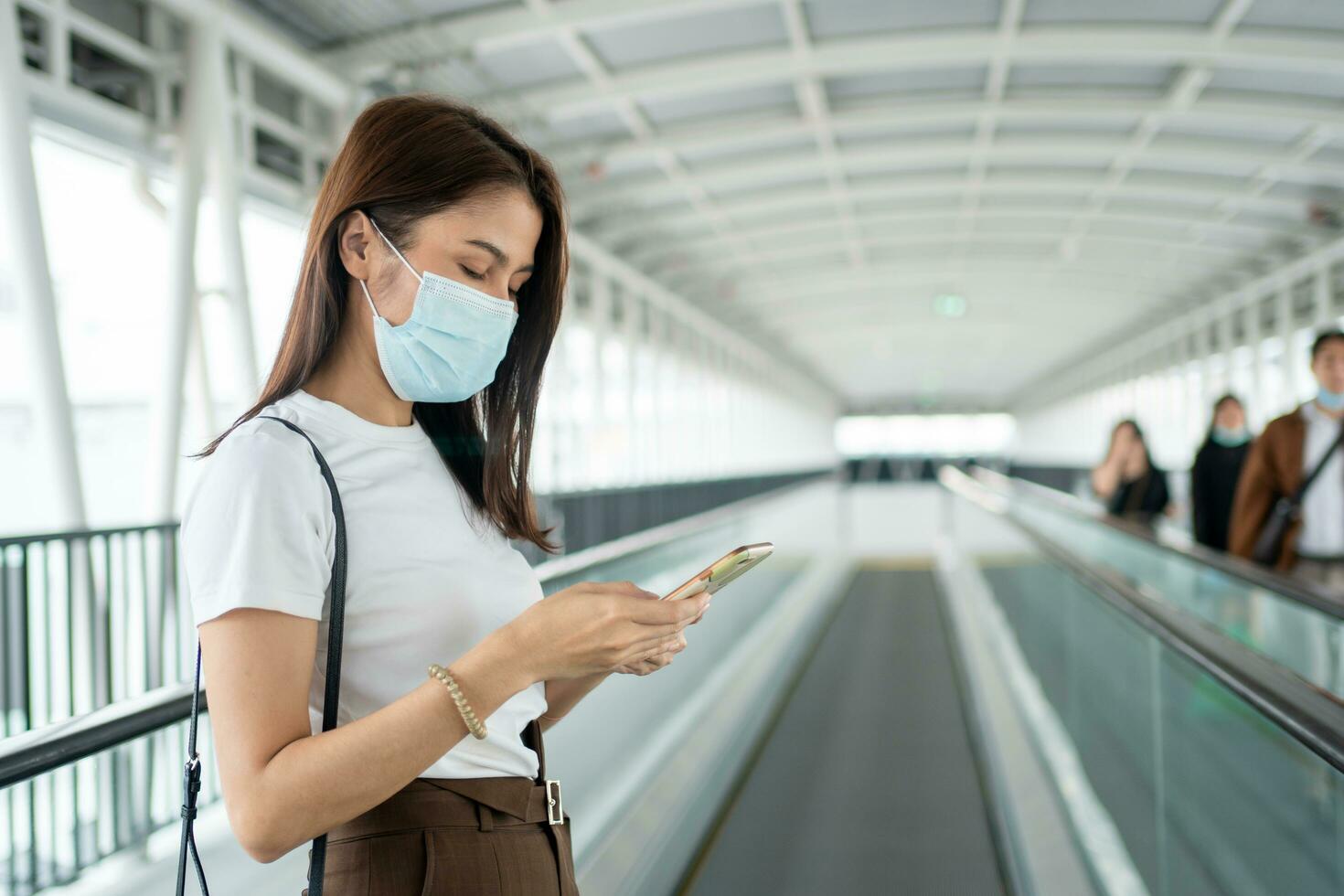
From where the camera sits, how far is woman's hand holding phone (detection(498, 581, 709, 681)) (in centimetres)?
108

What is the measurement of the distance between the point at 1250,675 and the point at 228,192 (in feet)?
24.7

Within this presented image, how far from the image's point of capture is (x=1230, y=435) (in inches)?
290

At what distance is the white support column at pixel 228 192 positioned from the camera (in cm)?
743

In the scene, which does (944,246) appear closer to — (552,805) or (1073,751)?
(1073,751)

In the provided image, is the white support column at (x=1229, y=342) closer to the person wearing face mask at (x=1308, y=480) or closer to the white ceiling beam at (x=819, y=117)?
the white ceiling beam at (x=819, y=117)

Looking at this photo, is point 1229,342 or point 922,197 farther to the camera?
point 1229,342

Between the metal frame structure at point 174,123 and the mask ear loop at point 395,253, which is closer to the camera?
the mask ear loop at point 395,253

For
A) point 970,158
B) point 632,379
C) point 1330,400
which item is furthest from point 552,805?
point 632,379

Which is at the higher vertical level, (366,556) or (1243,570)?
(366,556)

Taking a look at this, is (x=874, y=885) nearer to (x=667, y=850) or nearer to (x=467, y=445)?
(x=667, y=850)

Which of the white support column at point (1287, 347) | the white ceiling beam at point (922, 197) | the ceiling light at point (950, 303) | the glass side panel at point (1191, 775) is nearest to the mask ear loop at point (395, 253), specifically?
the glass side panel at point (1191, 775)

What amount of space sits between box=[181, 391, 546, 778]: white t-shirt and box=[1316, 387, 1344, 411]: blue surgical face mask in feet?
16.0

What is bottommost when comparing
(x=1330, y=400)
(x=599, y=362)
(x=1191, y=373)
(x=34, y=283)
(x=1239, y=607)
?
(x=1239, y=607)

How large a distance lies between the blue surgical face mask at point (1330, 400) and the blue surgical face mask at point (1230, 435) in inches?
75.0
